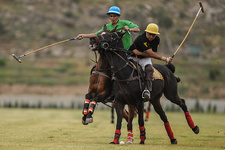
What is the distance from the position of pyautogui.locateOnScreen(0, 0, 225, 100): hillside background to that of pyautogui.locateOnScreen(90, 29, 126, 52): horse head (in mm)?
35637

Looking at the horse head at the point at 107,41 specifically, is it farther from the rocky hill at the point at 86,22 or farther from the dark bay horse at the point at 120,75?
the rocky hill at the point at 86,22

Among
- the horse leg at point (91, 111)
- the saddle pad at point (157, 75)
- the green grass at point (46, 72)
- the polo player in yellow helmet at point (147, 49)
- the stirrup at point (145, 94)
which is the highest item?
the polo player in yellow helmet at point (147, 49)

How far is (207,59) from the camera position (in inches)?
3551

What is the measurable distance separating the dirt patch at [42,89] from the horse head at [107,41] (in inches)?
1950

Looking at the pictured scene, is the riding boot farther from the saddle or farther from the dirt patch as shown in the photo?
the dirt patch

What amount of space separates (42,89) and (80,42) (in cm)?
3654

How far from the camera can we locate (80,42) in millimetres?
99312

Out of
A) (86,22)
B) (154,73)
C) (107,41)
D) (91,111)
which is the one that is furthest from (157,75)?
(86,22)

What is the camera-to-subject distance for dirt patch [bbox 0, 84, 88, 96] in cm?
6256

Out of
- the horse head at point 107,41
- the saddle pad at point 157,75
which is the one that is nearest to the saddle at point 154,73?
the saddle pad at point 157,75

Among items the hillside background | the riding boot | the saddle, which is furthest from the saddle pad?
the hillside background

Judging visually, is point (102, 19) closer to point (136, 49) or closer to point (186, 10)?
point (186, 10)

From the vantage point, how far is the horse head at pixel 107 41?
490 inches

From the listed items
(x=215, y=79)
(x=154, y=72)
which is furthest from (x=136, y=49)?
(x=215, y=79)
